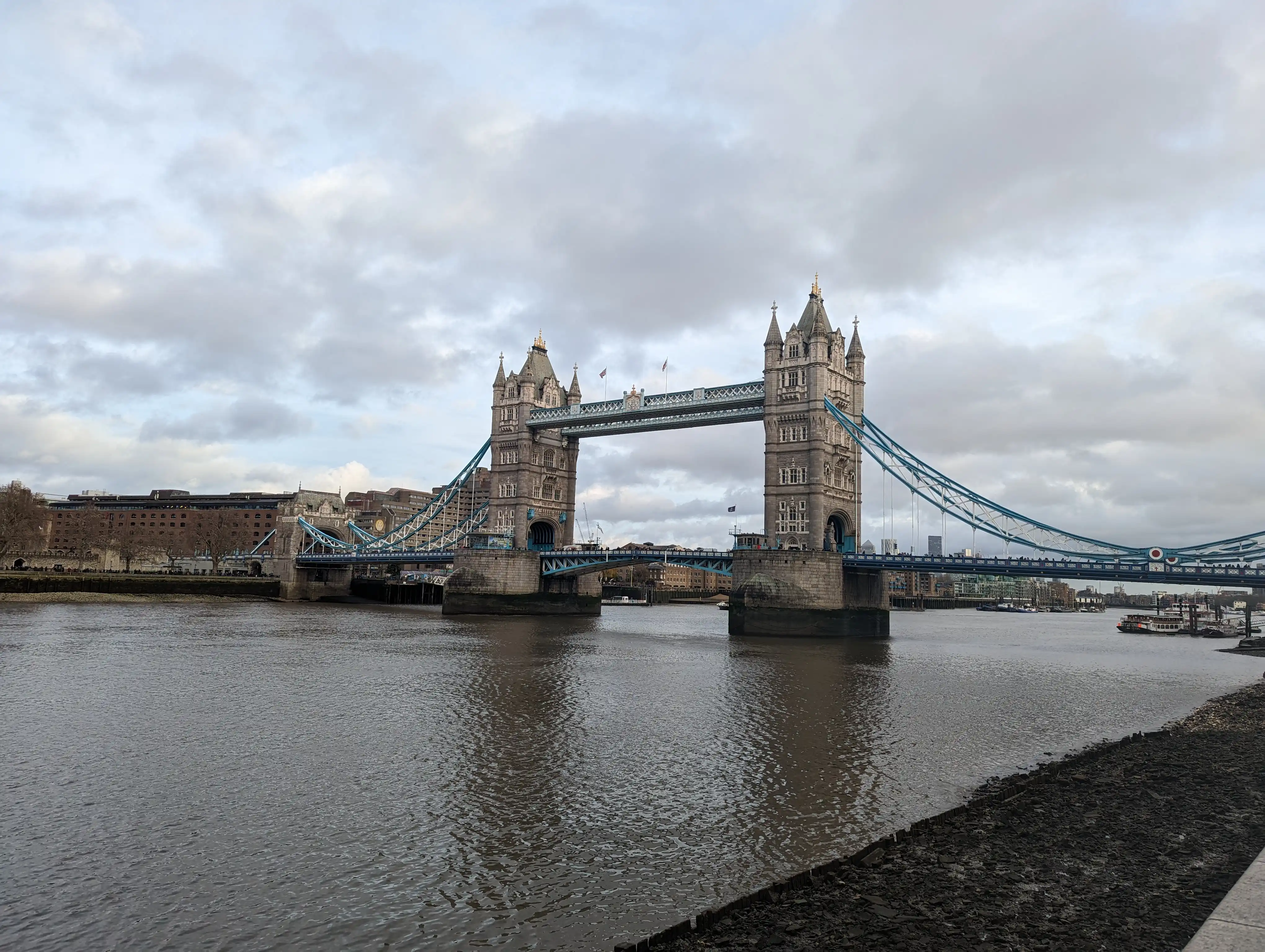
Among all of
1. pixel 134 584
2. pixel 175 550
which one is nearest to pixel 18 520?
pixel 134 584

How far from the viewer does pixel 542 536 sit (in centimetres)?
8888

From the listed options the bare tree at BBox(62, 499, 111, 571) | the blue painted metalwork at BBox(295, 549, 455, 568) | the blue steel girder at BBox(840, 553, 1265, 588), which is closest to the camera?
the blue steel girder at BBox(840, 553, 1265, 588)

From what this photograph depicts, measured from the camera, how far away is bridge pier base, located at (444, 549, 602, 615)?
79625 mm

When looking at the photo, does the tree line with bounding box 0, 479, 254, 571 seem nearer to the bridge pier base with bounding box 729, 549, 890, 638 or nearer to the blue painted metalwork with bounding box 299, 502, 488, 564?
the blue painted metalwork with bounding box 299, 502, 488, 564

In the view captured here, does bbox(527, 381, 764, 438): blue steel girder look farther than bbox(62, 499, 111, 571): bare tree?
No

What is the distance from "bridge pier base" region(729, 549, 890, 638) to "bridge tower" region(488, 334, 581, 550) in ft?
95.8

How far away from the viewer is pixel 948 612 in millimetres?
163750

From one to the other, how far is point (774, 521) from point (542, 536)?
29.7 meters

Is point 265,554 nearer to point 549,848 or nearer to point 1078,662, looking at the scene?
point 1078,662

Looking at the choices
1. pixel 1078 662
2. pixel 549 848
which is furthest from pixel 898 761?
pixel 1078 662

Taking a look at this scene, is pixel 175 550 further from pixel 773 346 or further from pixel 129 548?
pixel 773 346

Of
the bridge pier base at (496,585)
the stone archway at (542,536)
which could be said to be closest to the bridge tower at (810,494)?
the bridge pier base at (496,585)

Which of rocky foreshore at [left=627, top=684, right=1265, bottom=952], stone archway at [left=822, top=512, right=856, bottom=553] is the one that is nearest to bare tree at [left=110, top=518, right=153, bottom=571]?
stone archway at [left=822, top=512, right=856, bottom=553]

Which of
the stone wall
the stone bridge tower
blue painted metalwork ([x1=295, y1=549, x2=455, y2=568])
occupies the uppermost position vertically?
the stone bridge tower
